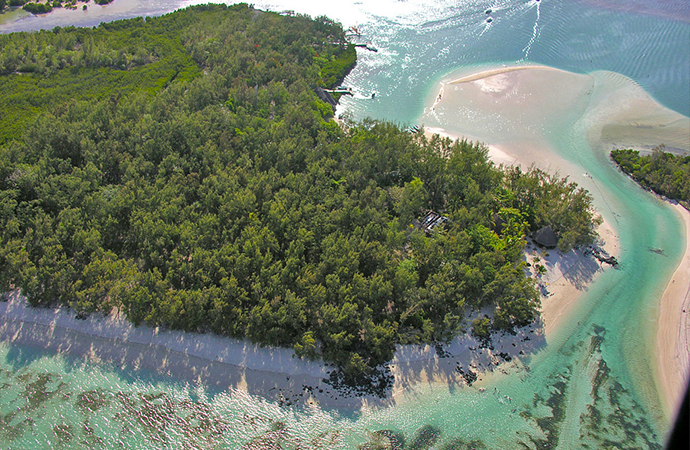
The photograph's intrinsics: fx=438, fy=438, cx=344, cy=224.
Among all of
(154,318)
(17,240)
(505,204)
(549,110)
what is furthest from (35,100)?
(549,110)

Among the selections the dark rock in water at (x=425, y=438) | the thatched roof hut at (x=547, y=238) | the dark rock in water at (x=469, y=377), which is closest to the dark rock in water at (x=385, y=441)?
the dark rock in water at (x=425, y=438)

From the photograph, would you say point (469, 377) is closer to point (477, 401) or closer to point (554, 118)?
point (477, 401)

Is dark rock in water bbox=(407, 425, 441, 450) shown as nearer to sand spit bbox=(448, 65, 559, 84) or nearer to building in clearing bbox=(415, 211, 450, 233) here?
building in clearing bbox=(415, 211, 450, 233)

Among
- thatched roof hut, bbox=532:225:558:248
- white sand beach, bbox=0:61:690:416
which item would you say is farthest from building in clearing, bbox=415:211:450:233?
thatched roof hut, bbox=532:225:558:248

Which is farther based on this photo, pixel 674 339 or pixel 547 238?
pixel 547 238

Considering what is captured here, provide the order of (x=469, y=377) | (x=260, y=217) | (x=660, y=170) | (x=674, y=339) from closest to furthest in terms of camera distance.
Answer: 1. (x=469, y=377)
2. (x=674, y=339)
3. (x=260, y=217)
4. (x=660, y=170)

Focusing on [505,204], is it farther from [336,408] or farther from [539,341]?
[336,408]

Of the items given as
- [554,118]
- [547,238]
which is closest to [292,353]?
[547,238]

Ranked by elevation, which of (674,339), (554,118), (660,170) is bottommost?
(674,339)
